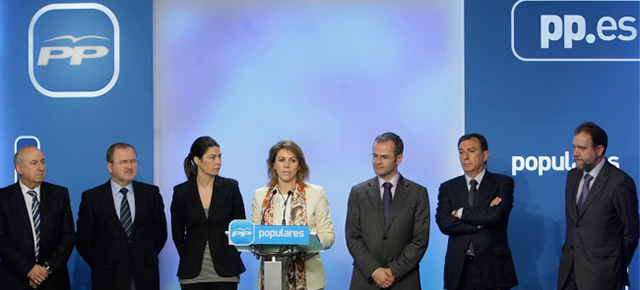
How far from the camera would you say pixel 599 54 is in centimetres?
630

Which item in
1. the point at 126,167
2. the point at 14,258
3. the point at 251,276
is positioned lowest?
the point at 251,276

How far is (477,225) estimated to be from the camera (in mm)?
5047

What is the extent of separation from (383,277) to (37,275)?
255cm

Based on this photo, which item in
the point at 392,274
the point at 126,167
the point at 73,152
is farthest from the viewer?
the point at 73,152

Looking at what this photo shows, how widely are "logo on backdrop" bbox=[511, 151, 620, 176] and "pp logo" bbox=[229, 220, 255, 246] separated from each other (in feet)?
11.2

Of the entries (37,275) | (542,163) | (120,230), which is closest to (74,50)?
(120,230)

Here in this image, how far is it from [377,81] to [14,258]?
139 inches

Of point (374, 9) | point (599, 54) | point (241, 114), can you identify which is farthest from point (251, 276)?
point (599, 54)

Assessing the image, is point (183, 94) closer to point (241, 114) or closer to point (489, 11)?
point (241, 114)

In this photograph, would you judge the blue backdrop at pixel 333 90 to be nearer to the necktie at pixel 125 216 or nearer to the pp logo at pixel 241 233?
the necktie at pixel 125 216

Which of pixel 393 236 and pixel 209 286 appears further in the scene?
pixel 209 286

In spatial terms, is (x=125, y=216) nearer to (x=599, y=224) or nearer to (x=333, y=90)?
(x=333, y=90)

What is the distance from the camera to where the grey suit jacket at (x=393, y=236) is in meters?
4.73

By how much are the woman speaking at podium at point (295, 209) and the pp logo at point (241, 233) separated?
92 centimetres
